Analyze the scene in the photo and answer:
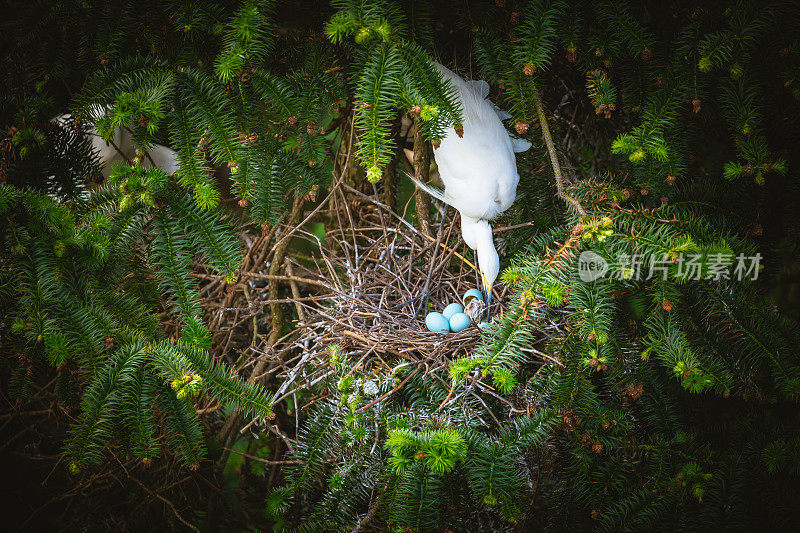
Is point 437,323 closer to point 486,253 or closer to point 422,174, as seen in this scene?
point 486,253

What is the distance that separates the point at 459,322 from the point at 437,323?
56 mm

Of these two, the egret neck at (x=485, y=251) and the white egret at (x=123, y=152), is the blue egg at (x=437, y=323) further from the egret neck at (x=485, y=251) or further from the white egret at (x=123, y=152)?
the white egret at (x=123, y=152)

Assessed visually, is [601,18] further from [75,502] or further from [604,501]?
[75,502]

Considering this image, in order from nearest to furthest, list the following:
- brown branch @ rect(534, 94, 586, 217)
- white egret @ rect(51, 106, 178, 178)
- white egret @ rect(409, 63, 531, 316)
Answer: brown branch @ rect(534, 94, 586, 217), white egret @ rect(409, 63, 531, 316), white egret @ rect(51, 106, 178, 178)

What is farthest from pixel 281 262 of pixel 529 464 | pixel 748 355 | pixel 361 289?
pixel 748 355

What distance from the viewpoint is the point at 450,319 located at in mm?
1351

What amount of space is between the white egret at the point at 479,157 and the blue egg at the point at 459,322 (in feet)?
0.81

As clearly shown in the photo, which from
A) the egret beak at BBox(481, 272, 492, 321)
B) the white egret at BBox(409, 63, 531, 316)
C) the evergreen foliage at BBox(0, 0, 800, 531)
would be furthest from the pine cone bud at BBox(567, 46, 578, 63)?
the egret beak at BBox(481, 272, 492, 321)

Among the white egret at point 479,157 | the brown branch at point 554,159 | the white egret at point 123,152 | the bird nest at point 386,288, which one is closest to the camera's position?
the brown branch at point 554,159

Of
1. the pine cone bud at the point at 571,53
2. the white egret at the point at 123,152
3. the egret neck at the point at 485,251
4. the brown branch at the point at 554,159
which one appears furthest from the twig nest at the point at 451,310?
the white egret at the point at 123,152

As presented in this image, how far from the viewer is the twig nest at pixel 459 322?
132cm

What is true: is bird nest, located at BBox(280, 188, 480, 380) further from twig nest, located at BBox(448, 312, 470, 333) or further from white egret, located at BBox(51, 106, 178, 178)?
white egret, located at BBox(51, 106, 178, 178)

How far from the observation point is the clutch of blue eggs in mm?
1320

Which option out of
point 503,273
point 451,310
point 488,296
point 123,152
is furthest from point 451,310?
point 123,152
